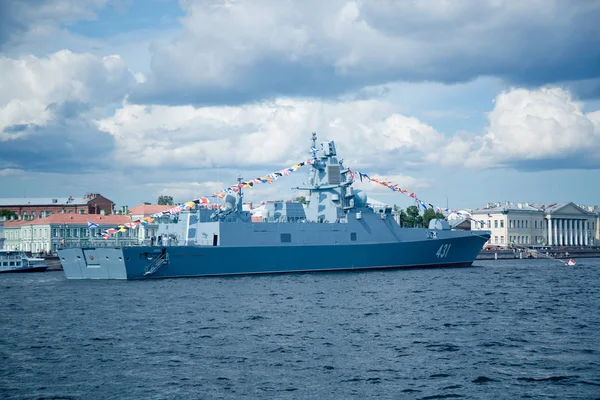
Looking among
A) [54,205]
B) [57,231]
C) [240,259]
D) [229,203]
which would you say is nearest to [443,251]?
[240,259]

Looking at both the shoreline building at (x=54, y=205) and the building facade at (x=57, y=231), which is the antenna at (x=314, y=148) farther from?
the shoreline building at (x=54, y=205)

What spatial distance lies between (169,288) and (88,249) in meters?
7.78

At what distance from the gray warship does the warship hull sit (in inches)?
2.0

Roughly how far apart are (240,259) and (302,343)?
21.5m

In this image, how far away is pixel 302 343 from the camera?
18.0 metres

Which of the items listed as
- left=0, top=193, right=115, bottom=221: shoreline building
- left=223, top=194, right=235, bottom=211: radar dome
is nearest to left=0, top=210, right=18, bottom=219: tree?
left=0, top=193, right=115, bottom=221: shoreline building

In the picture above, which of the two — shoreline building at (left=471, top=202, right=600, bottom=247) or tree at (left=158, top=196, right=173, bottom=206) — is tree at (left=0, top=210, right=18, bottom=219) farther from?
shoreline building at (left=471, top=202, right=600, bottom=247)

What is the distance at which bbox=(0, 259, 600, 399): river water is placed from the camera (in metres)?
13.7

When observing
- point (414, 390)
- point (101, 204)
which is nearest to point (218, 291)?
point (414, 390)

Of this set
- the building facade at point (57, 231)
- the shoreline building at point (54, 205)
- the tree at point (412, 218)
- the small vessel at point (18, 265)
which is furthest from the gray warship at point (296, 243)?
the shoreline building at point (54, 205)

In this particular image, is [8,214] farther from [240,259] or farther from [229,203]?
[240,259]

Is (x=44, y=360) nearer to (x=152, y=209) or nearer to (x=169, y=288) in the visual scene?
(x=169, y=288)

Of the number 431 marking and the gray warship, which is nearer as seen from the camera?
the gray warship

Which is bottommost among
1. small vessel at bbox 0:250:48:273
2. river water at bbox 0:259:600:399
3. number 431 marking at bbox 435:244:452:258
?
river water at bbox 0:259:600:399
